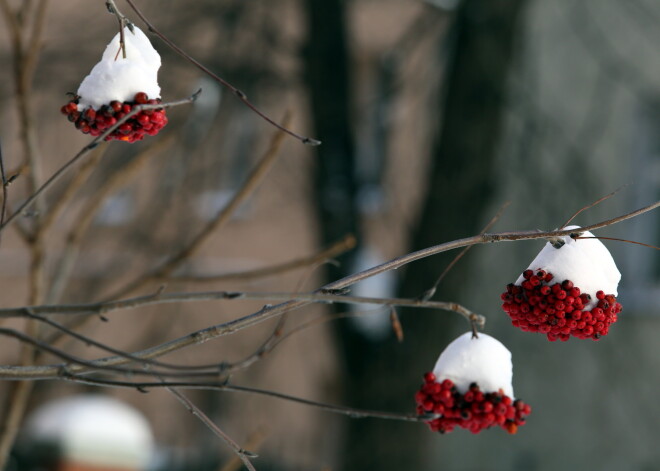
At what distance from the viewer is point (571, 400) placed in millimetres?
7688

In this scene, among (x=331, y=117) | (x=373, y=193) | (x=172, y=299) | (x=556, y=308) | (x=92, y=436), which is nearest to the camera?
(x=172, y=299)

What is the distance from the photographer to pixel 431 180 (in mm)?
4781

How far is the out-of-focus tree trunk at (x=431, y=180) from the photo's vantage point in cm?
463

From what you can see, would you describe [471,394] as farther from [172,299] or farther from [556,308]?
[172,299]

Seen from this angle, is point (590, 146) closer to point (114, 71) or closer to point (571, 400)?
point (571, 400)

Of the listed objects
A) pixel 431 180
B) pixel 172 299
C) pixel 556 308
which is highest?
pixel 431 180

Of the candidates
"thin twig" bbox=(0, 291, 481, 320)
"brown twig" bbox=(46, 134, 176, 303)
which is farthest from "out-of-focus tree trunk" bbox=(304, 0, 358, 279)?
"thin twig" bbox=(0, 291, 481, 320)

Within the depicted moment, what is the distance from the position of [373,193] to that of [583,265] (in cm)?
511

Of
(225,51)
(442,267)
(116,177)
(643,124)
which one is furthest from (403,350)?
(643,124)

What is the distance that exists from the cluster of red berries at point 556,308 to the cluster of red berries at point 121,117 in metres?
0.59

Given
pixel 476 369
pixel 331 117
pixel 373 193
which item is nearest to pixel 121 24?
pixel 476 369

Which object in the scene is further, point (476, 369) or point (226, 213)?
point (226, 213)

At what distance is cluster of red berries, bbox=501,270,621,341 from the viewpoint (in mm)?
1418

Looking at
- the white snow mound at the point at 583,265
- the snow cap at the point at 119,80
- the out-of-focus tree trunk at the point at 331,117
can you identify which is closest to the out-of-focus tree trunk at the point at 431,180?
the out-of-focus tree trunk at the point at 331,117
